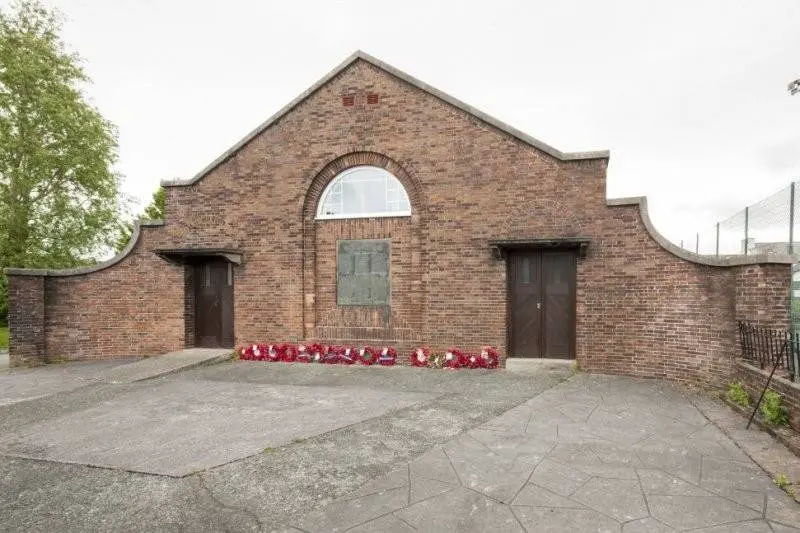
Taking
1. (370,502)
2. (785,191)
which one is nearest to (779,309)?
(785,191)

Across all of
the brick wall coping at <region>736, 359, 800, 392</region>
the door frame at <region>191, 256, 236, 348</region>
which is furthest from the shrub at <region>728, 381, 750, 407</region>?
the door frame at <region>191, 256, 236, 348</region>

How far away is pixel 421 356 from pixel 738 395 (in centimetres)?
558

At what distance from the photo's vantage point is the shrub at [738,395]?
19.8 ft

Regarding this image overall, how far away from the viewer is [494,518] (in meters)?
3.12

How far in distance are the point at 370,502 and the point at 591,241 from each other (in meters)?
6.93

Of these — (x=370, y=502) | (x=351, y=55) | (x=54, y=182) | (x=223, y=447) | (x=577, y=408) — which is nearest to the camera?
(x=370, y=502)

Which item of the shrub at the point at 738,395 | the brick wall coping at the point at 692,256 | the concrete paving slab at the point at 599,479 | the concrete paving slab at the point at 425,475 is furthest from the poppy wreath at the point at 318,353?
the shrub at the point at 738,395

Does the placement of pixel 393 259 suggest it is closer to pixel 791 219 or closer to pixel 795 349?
pixel 795 349

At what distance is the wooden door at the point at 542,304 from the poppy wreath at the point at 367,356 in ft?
10.3

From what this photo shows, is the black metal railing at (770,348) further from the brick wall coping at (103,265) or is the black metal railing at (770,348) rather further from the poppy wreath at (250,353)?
the brick wall coping at (103,265)

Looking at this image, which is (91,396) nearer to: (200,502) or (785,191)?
(200,502)

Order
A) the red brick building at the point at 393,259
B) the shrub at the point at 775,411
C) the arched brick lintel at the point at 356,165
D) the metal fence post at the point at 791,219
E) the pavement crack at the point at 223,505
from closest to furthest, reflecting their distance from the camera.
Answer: the pavement crack at the point at 223,505 < the shrub at the point at 775,411 < the metal fence post at the point at 791,219 < the red brick building at the point at 393,259 < the arched brick lintel at the point at 356,165

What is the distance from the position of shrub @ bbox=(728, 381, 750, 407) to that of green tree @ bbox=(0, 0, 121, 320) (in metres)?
21.0

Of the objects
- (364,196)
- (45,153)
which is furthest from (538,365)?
(45,153)
